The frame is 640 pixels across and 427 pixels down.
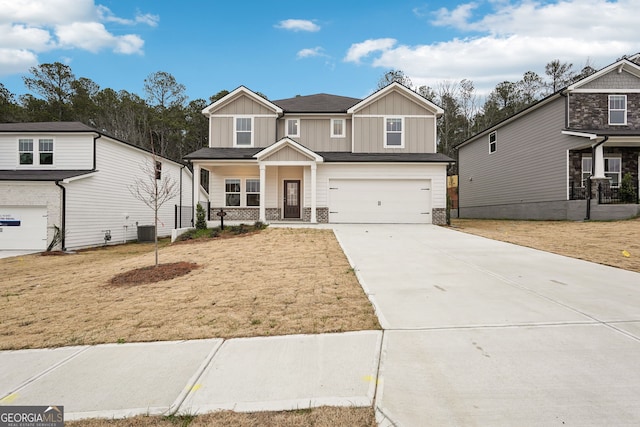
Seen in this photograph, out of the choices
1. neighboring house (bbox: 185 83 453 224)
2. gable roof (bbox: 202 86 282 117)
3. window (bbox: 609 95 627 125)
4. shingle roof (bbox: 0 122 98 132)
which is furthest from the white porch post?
shingle roof (bbox: 0 122 98 132)

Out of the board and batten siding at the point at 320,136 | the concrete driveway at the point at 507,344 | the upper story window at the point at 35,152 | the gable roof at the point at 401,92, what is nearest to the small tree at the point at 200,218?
the board and batten siding at the point at 320,136

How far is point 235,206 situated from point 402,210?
8786mm

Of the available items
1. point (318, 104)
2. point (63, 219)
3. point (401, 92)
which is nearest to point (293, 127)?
point (318, 104)

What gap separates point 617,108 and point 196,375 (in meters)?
22.2

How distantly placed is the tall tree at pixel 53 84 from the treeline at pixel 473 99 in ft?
115

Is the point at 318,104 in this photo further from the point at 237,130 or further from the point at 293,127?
the point at 237,130

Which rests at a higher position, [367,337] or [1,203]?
[1,203]

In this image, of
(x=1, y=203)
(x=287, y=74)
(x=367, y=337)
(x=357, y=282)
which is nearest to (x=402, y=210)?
(x=357, y=282)

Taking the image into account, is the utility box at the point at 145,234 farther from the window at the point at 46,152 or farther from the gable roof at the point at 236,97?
the gable roof at the point at 236,97

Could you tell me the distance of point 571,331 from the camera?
12.3 feet

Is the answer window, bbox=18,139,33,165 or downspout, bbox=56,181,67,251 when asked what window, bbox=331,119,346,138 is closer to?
downspout, bbox=56,181,67,251

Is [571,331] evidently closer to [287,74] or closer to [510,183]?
[510,183]

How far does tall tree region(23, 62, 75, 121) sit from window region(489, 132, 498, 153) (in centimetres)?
4162

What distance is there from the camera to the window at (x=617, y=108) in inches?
636
